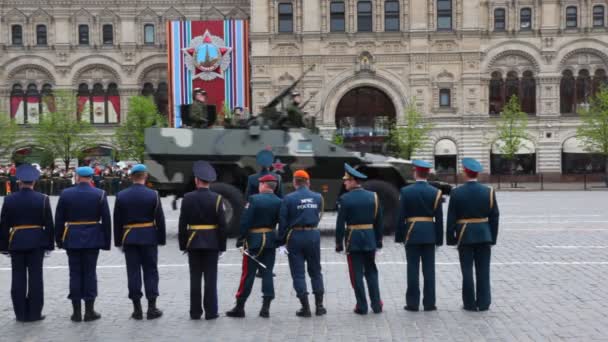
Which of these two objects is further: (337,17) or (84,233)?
(337,17)

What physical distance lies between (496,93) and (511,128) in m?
5.86

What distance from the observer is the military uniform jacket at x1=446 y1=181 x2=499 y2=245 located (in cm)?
948

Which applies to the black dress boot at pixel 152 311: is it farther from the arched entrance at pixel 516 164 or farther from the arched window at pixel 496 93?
the arched window at pixel 496 93

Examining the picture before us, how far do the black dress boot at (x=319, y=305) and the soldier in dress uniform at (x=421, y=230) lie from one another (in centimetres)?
106

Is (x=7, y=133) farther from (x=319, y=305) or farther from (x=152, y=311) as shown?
(x=319, y=305)

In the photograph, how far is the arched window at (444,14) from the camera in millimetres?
50094

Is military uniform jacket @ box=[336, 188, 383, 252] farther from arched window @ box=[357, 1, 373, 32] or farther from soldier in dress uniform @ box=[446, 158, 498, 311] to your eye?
arched window @ box=[357, 1, 373, 32]

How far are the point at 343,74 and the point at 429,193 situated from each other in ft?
134

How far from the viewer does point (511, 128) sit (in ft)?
151

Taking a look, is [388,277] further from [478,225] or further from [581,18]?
[581,18]

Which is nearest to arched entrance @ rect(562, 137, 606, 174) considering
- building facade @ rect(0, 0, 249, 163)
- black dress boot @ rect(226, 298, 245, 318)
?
building facade @ rect(0, 0, 249, 163)

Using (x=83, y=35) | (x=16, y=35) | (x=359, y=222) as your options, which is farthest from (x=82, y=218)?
(x=16, y=35)

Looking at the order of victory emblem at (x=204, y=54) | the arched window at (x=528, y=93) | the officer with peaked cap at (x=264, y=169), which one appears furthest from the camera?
the arched window at (x=528, y=93)

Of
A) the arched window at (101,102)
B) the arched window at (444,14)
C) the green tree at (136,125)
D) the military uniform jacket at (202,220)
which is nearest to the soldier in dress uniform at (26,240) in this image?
the military uniform jacket at (202,220)
